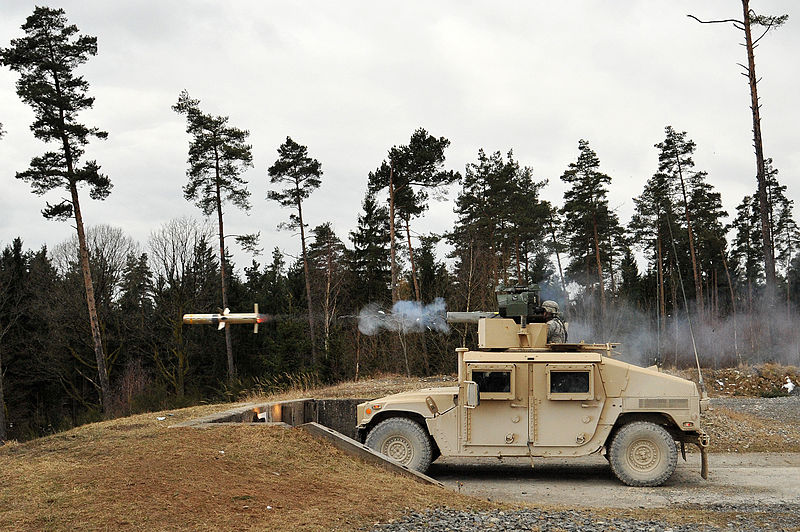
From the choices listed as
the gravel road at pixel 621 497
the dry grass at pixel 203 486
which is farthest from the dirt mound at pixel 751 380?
the dry grass at pixel 203 486

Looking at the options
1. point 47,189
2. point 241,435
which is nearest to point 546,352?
point 241,435

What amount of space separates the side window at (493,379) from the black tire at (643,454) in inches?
73.8

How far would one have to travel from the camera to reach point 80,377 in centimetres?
4394

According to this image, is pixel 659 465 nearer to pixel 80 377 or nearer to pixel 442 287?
pixel 442 287

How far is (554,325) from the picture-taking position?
44.8ft

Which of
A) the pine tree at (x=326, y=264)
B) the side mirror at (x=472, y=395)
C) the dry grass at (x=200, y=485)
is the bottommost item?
the dry grass at (x=200, y=485)

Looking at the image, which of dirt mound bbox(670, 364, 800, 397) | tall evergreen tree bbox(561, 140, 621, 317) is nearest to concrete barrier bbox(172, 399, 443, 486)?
dirt mound bbox(670, 364, 800, 397)

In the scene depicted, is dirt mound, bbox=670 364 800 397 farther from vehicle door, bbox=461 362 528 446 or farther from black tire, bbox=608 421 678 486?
vehicle door, bbox=461 362 528 446

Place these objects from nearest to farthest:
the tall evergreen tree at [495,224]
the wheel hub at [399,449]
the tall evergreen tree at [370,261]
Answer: the wheel hub at [399,449]
the tall evergreen tree at [495,224]
the tall evergreen tree at [370,261]

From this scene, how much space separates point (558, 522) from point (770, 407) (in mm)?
14242

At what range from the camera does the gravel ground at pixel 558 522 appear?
797cm

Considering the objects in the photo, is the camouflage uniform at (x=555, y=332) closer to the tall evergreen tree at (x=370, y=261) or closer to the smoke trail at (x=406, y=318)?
the smoke trail at (x=406, y=318)

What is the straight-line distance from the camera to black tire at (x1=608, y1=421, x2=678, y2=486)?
1197 cm

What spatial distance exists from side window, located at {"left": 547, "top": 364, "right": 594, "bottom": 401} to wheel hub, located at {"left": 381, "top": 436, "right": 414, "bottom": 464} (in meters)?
2.42
